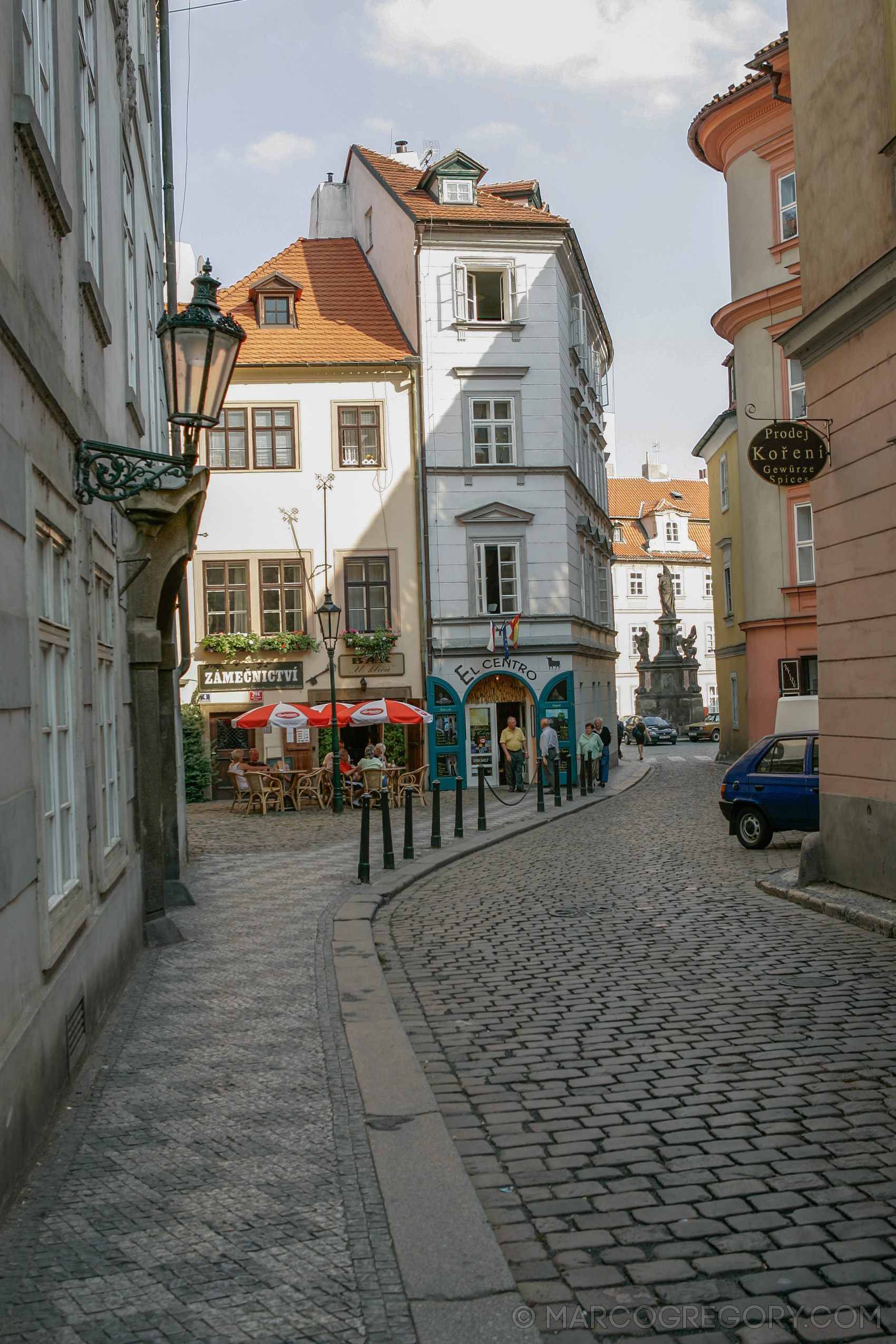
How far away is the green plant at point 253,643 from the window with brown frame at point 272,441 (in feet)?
14.9

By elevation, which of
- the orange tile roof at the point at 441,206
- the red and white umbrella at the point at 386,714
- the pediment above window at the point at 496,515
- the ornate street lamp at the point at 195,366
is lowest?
the red and white umbrella at the point at 386,714

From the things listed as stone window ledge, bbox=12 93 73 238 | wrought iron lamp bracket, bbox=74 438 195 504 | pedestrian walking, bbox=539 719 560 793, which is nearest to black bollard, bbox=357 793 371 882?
wrought iron lamp bracket, bbox=74 438 195 504

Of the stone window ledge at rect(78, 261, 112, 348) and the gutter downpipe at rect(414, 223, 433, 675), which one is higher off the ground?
the gutter downpipe at rect(414, 223, 433, 675)

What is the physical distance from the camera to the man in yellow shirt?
27.8 metres

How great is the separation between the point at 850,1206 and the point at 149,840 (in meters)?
7.25

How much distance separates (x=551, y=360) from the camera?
3175 centimetres

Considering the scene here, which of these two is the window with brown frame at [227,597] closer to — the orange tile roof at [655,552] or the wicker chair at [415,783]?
the wicker chair at [415,783]

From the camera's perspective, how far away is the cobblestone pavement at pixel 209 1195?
362 centimetres

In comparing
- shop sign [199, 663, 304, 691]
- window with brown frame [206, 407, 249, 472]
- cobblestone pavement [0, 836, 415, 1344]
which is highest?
window with brown frame [206, 407, 249, 472]

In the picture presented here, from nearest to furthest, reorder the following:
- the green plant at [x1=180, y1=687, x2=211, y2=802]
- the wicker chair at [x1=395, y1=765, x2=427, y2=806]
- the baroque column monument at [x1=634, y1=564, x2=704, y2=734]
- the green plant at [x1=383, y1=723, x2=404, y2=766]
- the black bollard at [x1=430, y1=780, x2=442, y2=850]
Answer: the black bollard at [x1=430, y1=780, x2=442, y2=850] < the wicker chair at [x1=395, y1=765, x2=427, y2=806] < the green plant at [x1=180, y1=687, x2=211, y2=802] < the green plant at [x1=383, y1=723, x2=404, y2=766] < the baroque column monument at [x1=634, y1=564, x2=704, y2=734]

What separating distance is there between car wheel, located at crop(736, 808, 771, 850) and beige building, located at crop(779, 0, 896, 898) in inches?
145

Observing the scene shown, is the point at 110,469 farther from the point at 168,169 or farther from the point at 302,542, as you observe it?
the point at 302,542

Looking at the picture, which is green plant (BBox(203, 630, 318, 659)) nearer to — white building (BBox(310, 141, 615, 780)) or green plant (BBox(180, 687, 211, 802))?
green plant (BBox(180, 687, 211, 802))

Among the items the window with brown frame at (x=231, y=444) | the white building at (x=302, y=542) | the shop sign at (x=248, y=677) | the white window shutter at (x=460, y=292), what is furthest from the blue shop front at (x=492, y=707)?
the white window shutter at (x=460, y=292)
